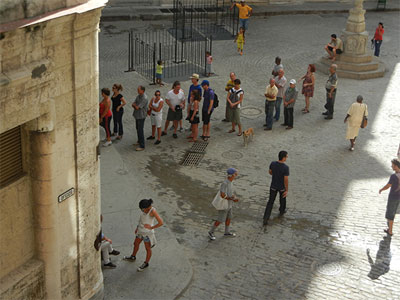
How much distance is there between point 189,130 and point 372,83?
791 centimetres

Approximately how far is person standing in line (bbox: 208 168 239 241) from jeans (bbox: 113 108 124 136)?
5.33 m

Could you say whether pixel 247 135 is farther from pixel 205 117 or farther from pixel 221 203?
pixel 221 203

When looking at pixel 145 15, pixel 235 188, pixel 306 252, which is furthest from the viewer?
pixel 145 15

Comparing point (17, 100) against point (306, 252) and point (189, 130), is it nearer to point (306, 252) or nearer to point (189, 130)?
point (306, 252)

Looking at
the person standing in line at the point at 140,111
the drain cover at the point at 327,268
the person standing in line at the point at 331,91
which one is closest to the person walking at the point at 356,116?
the person standing in line at the point at 331,91

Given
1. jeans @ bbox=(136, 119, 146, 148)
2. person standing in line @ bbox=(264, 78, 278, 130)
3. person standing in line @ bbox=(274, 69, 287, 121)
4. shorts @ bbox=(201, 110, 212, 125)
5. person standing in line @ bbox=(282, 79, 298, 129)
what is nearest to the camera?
jeans @ bbox=(136, 119, 146, 148)

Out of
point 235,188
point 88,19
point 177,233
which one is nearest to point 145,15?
point 235,188

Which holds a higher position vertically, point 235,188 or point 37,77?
point 37,77

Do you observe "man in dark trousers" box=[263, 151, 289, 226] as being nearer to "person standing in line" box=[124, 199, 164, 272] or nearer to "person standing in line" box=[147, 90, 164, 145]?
"person standing in line" box=[124, 199, 164, 272]

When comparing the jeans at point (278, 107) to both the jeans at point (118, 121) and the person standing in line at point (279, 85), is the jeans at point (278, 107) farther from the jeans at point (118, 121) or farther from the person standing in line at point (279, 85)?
the jeans at point (118, 121)

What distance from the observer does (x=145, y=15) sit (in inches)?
1174

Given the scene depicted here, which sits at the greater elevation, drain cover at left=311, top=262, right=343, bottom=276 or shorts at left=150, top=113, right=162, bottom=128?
shorts at left=150, top=113, right=162, bottom=128

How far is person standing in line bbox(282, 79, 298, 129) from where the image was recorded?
18828mm

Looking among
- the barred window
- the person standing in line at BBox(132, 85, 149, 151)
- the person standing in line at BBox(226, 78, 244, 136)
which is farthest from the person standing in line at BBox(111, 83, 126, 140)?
the barred window
